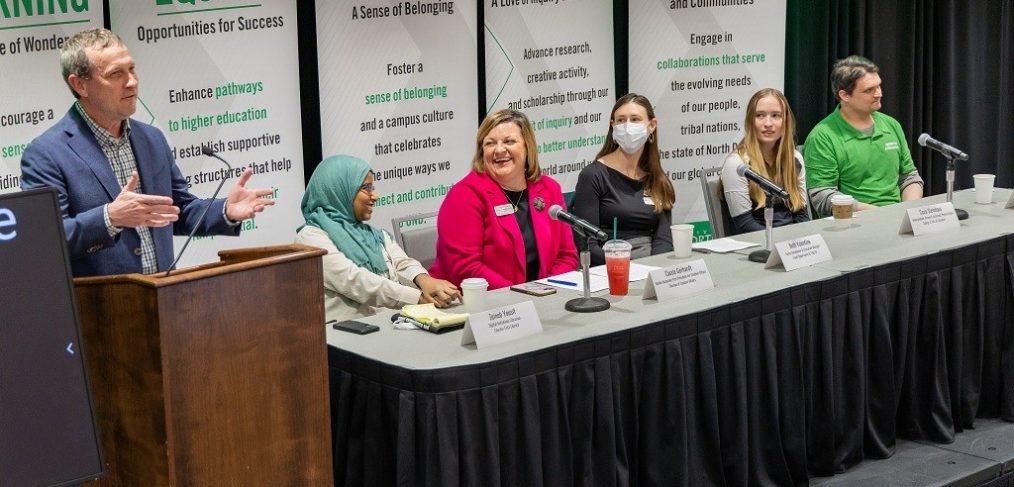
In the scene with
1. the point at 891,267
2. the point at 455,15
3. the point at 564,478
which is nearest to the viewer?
the point at 564,478

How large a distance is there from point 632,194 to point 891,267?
121 centimetres

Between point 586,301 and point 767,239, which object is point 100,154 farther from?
point 767,239

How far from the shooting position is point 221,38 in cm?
430

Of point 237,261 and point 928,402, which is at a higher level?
point 237,261

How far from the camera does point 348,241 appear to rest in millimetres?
3854

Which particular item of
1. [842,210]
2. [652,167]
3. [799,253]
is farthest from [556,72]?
[799,253]

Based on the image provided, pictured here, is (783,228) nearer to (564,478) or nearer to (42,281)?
(564,478)

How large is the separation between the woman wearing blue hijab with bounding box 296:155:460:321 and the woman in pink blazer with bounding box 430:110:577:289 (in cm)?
20

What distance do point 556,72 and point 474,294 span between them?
97.5 inches

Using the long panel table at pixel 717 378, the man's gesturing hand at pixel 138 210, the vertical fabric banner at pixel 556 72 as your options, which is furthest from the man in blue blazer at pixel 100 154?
the vertical fabric banner at pixel 556 72

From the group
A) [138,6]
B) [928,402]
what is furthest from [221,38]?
[928,402]

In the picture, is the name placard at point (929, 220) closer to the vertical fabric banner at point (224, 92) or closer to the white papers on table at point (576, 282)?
the white papers on table at point (576, 282)

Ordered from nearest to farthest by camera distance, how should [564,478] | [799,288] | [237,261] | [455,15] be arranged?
1. [237,261]
2. [564,478]
3. [799,288]
4. [455,15]

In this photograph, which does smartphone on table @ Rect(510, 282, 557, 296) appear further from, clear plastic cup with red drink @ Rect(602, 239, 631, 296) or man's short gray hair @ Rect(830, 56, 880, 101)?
man's short gray hair @ Rect(830, 56, 880, 101)
